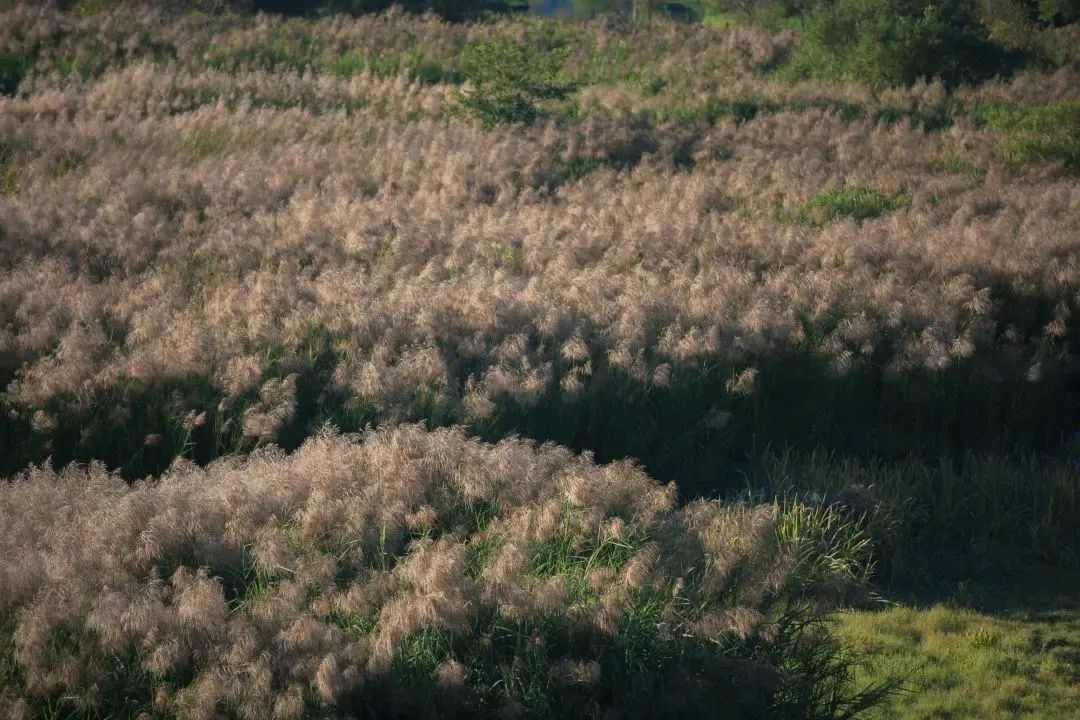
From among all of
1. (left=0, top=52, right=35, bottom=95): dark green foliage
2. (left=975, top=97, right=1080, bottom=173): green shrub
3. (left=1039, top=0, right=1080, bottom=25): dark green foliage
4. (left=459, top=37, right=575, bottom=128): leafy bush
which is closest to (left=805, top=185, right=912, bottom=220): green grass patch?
(left=975, top=97, right=1080, bottom=173): green shrub

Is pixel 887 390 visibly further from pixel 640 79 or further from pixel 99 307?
pixel 640 79

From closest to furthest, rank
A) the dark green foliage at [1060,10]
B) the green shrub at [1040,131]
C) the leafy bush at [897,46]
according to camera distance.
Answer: the green shrub at [1040,131]
the leafy bush at [897,46]
the dark green foliage at [1060,10]

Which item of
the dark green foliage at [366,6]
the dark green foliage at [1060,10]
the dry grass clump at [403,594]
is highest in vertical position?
the dark green foliage at [1060,10]

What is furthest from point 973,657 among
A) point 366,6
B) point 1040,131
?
point 366,6

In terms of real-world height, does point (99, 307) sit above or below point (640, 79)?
below

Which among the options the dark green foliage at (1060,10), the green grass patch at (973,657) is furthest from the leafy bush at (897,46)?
the green grass patch at (973,657)

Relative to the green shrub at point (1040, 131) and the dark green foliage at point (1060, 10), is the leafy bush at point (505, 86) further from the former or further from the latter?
the dark green foliage at point (1060, 10)

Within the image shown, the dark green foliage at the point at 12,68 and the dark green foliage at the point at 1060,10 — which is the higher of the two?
the dark green foliage at the point at 1060,10

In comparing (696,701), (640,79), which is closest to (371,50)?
(640,79)
